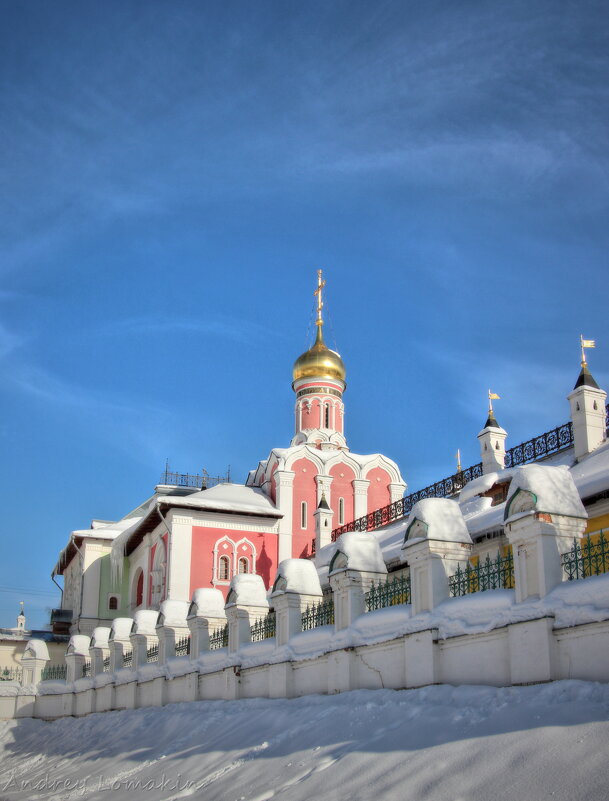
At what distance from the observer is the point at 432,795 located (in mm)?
6145

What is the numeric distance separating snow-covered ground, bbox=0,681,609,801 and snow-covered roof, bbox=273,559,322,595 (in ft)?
5.01

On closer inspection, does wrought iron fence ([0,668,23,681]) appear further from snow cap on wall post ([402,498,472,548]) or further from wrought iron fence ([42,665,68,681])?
snow cap on wall post ([402,498,472,548])

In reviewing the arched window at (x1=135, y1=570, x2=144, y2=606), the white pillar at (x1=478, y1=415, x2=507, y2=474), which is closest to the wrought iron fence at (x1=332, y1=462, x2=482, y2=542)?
the white pillar at (x1=478, y1=415, x2=507, y2=474)

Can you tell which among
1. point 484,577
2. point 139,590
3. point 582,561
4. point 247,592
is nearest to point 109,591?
point 139,590

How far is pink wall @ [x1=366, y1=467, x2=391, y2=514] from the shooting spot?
30.6m

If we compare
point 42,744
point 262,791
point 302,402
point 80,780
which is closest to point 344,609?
point 262,791

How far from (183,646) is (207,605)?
139 cm

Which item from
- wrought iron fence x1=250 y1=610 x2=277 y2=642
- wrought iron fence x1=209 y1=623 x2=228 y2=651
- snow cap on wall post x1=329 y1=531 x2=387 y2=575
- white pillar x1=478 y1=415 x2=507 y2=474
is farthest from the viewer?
white pillar x1=478 y1=415 x2=507 y2=474

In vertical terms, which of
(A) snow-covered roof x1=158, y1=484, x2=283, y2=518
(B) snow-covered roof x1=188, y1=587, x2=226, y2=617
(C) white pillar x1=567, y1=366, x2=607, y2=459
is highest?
(A) snow-covered roof x1=158, y1=484, x2=283, y2=518

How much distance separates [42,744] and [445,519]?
1389cm

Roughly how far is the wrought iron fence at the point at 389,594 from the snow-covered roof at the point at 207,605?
5.23 meters

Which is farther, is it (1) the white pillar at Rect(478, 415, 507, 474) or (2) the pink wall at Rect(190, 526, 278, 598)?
(2) the pink wall at Rect(190, 526, 278, 598)

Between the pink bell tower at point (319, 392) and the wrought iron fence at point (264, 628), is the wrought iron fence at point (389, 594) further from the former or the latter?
the pink bell tower at point (319, 392)

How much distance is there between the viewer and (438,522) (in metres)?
9.50
